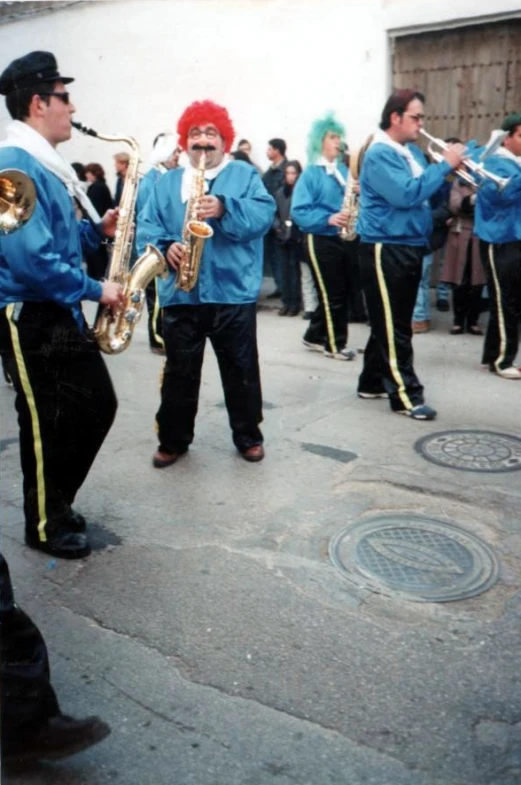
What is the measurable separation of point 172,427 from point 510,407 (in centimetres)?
248

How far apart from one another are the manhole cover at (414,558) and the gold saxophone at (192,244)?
160 centimetres

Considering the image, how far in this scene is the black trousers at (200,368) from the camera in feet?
14.7

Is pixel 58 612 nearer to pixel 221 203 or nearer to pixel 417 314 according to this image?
pixel 221 203

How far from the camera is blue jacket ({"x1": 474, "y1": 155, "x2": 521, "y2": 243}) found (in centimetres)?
607

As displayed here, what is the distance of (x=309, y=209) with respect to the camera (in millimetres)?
7246

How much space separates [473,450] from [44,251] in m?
2.83

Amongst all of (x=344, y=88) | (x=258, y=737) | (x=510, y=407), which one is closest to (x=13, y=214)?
(x=258, y=737)

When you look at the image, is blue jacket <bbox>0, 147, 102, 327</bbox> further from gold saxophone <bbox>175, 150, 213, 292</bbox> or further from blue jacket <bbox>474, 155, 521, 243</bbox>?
blue jacket <bbox>474, 155, 521, 243</bbox>

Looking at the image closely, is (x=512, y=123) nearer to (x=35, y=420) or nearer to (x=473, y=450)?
(x=473, y=450)

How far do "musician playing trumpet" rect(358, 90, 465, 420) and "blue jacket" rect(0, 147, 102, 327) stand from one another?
2407mm

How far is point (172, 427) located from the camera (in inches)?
183

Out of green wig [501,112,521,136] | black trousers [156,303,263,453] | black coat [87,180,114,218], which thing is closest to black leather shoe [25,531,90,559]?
black trousers [156,303,263,453]

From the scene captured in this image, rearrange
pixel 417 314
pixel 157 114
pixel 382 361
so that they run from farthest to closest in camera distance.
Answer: pixel 157 114
pixel 417 314
pixel 382 361

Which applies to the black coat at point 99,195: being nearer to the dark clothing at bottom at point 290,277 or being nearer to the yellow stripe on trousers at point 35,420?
the dark clothing at bottom at point 290,277
